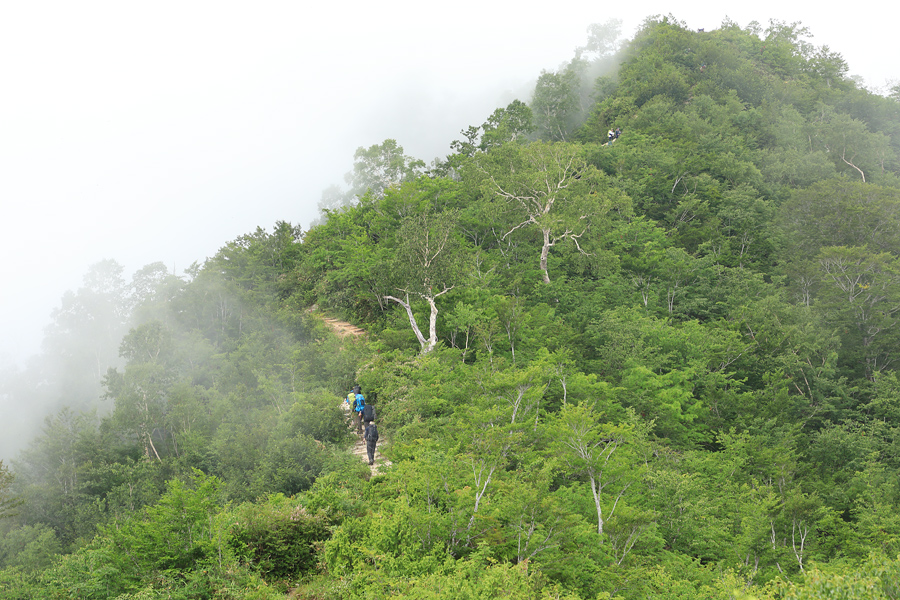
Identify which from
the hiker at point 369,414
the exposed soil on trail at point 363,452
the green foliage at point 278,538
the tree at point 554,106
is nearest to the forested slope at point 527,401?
the green foliage at point 278,538

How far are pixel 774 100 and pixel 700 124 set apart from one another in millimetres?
17886

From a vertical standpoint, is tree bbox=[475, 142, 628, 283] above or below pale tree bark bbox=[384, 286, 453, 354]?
above

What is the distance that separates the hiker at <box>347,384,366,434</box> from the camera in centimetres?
2109

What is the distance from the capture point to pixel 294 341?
3366 centimetres

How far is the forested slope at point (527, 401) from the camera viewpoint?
41.4ft

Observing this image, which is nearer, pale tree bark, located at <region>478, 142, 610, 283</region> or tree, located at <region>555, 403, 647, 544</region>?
tree, located at <region>555, 403, 647, 544</region>

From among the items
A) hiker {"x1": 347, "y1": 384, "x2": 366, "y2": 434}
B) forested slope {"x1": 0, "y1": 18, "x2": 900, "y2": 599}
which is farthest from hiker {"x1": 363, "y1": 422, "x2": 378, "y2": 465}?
hiker {"x1": 347, "y1": 384, "x2": 366, "y2": 434}

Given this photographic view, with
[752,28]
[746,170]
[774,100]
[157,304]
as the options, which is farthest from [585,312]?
[752,28]

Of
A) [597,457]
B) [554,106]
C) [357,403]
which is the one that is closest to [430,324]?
[357,403]

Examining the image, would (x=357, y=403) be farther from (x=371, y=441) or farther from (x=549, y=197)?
(x=549, y=197)

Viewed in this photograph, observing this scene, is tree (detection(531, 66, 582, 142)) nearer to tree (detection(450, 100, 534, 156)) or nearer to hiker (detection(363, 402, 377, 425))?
tree (detection(450, 100, 534, 156))

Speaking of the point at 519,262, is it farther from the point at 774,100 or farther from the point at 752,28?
the point at 752,28

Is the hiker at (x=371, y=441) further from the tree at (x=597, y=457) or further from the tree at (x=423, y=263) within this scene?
the tree at (x=423, y=263)

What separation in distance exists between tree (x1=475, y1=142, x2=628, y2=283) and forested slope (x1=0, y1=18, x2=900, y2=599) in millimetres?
283
